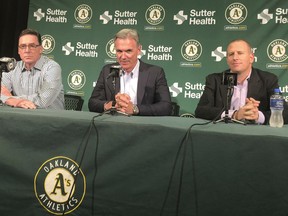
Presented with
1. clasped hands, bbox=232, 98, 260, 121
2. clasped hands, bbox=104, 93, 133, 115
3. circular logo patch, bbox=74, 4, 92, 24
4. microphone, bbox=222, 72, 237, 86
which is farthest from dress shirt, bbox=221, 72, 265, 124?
circular logo patch, bbox=74, 4, 92, 24

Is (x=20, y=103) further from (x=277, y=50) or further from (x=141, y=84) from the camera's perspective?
(x=277, y=50)

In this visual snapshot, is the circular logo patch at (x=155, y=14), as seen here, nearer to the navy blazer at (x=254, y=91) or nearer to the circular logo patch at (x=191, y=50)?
the circular logo patch at (x=191, y=50)

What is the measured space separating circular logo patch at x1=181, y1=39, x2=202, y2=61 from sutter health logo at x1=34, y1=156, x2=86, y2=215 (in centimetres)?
242

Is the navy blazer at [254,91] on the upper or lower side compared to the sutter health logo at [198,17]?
lower

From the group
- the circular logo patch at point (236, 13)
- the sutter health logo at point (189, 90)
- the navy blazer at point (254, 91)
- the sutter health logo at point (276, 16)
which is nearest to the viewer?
the navy blazer at point (254, 91)

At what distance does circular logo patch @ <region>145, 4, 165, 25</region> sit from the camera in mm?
4008

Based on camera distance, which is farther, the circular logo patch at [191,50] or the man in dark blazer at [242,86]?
the circular logo patch at [191,50]

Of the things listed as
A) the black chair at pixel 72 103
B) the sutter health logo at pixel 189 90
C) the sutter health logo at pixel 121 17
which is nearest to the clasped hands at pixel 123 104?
the black chair at pixel 72 103

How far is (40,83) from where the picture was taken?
3025 mm

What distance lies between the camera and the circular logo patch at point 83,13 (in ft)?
14.1

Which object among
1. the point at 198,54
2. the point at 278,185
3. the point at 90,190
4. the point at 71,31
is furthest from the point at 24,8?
the point at 278,185

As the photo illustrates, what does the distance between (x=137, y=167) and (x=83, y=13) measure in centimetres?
305

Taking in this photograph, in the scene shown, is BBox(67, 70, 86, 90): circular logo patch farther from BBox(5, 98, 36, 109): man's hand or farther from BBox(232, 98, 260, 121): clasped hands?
BBox(232, 98, 260, 121): clasped hands

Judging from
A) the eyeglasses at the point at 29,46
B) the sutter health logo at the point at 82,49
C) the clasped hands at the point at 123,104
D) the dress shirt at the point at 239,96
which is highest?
the sutter health logo at the point at 82,49
